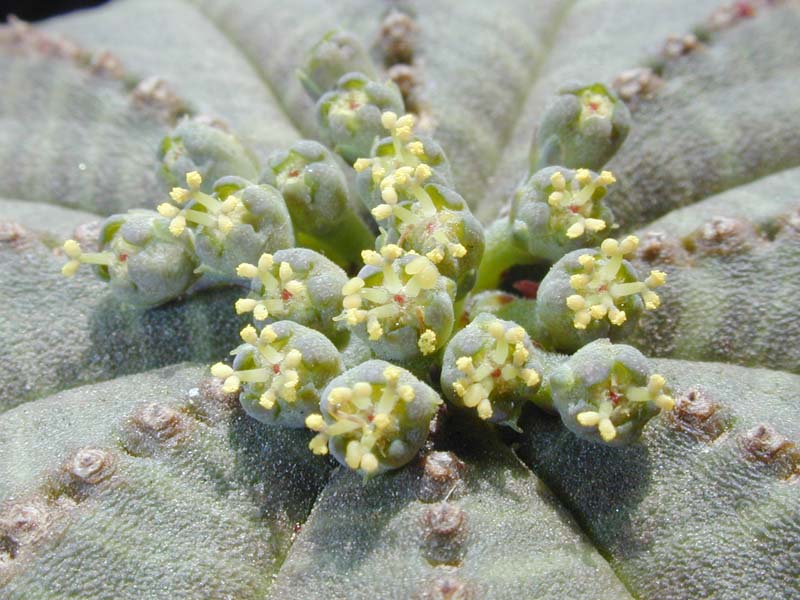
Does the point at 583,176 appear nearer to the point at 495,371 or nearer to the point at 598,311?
the point at 598,311

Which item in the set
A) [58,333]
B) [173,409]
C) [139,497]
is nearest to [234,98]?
[58,333]

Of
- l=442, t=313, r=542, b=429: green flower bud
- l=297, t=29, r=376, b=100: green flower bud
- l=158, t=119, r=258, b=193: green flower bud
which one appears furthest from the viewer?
l=297, t=29, r=376, b=100: green flower bud

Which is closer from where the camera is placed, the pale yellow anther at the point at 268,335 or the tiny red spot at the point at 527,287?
the pale yellow anther at the point at 268,335

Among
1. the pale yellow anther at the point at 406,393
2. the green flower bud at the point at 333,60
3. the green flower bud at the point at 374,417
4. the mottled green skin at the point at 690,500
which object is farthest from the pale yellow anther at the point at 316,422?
the green flower bud at the point at 333,60

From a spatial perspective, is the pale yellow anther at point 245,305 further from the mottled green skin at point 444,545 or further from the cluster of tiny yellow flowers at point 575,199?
the cluster of tiny yellow flowers at point 575,199

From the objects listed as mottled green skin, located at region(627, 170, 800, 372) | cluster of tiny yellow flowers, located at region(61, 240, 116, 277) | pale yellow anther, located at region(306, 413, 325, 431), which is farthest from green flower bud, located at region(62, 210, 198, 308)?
mottled green skin, located at region(627, 170, 800, 372)

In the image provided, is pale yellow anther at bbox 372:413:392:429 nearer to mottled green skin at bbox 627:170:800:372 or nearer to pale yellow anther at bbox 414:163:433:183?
pale yellow anther at bbox 414:163:433:183

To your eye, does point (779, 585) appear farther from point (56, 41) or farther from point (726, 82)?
point (56, 41)
